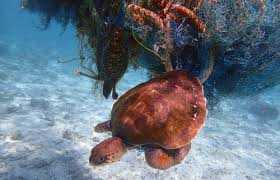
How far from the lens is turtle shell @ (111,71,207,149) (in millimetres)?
3158

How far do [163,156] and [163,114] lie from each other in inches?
20.0

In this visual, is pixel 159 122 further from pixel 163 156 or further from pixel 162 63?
pixel 162 63

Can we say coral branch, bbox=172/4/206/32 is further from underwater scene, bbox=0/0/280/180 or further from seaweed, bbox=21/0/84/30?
seaweed, bbox=21/0/84/30

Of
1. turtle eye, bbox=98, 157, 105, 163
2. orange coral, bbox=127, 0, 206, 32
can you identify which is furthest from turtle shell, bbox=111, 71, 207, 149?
orange coral, bbox=127, 0, 206, 32

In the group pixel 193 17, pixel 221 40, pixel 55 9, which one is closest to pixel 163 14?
pixel 193 17

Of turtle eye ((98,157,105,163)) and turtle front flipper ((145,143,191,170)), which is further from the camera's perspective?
turtle front flipper ((145,143,191,170))

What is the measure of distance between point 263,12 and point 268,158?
10.1 m

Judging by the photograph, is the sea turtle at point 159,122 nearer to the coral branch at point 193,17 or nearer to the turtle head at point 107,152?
the turtle head at point 107,152

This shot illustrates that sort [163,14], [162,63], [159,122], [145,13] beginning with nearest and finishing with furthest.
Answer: [159,122], [145,13], [163,14], [162,63]

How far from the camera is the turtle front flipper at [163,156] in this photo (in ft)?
10.9

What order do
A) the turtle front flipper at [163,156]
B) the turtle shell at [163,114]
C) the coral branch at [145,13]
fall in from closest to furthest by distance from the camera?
the turtle shell at [163,114]
the turtle front flipper at [163,156]
the coral branch at [145,13]

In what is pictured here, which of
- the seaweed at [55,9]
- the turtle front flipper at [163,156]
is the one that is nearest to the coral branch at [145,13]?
the turtle front flipper at [163,156]

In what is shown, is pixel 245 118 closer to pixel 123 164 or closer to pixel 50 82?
pixel 123 164

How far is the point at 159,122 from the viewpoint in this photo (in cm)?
315
